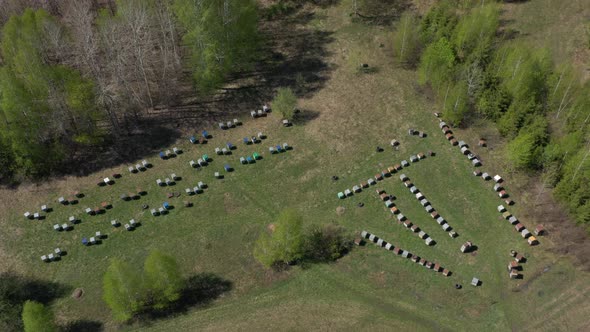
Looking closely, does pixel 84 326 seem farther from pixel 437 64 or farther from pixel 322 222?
pixel 437 64

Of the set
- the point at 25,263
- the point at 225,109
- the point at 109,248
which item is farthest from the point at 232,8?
the point at 25,263

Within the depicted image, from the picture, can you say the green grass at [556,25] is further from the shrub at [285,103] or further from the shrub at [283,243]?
the shrub at [283,243]

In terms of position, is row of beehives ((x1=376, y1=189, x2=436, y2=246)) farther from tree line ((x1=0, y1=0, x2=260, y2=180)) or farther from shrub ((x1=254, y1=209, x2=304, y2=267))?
tree line ((x1=0, y1=0, x2=260, y2=180))

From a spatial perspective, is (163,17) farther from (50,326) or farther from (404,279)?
(404,279)

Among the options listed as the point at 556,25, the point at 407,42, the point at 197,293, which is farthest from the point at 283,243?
the point at 556,25

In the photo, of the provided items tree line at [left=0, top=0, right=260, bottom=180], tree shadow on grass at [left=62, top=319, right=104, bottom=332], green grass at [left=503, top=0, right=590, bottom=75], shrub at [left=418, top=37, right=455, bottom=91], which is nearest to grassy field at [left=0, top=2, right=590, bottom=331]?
tree shadow on grass at [left=62, top=319, right=104, bottom=332]

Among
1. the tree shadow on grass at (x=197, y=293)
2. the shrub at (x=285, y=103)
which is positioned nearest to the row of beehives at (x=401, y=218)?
the shrub at (x=285, y=103)
